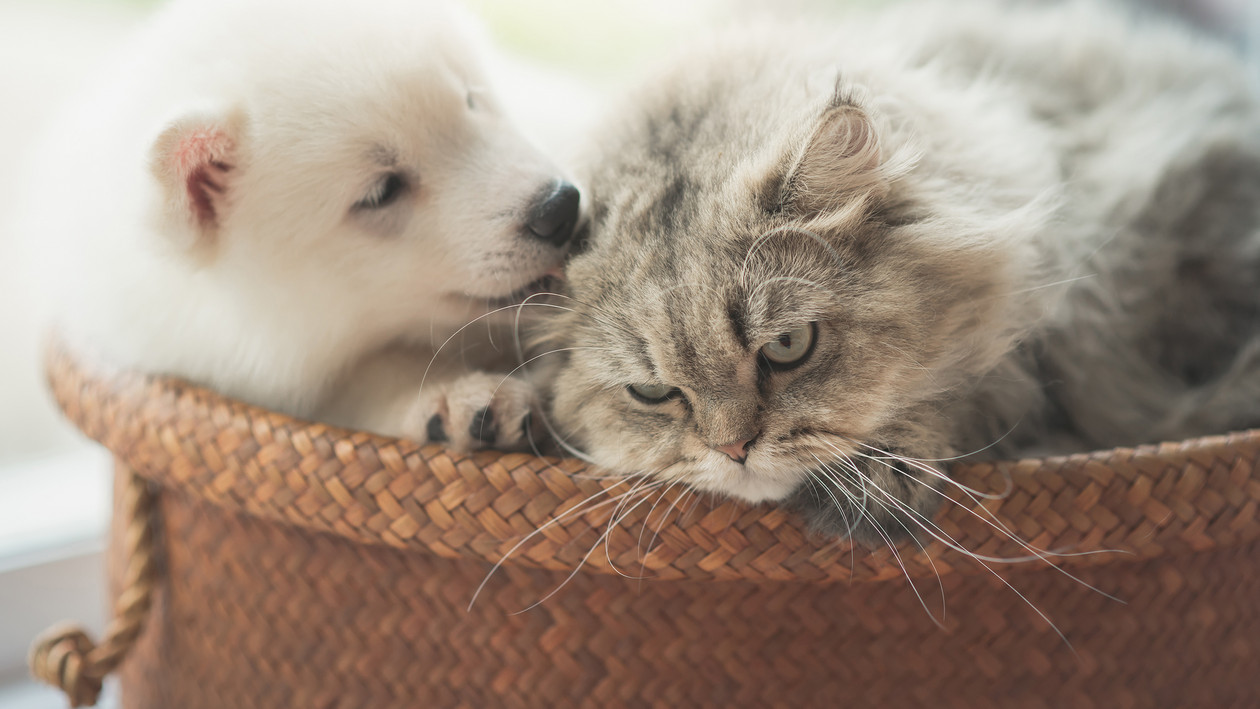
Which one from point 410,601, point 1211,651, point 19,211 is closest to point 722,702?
point 410,601

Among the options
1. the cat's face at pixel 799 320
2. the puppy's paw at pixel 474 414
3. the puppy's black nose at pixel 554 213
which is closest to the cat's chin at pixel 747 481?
the cat's face at pixel 799 320

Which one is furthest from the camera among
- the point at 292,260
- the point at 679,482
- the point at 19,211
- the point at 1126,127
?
the point at 19,211

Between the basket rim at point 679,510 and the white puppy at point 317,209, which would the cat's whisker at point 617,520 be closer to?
the basket rim at point 679,510

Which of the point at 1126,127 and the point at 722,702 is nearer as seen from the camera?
the point at 722,702

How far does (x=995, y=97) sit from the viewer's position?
4.60ft

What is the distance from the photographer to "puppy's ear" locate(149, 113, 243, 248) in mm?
1088

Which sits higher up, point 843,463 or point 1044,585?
point 843,463

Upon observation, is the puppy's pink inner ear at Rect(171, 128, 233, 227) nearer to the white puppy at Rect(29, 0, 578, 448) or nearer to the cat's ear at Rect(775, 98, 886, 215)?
the white puppy at Rect(29, 0, 578, 448)

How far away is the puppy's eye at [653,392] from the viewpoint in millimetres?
1121

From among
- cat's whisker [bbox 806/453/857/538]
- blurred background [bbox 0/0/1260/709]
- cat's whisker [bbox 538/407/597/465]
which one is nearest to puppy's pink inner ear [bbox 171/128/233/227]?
cat's whisker [bbox 538/407/597/465]

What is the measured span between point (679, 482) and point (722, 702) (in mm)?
273

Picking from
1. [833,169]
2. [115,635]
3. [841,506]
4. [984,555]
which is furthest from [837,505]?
[115,635]

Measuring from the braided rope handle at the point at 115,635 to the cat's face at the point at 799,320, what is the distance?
2.26 ft

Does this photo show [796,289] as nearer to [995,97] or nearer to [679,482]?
[679,482]
